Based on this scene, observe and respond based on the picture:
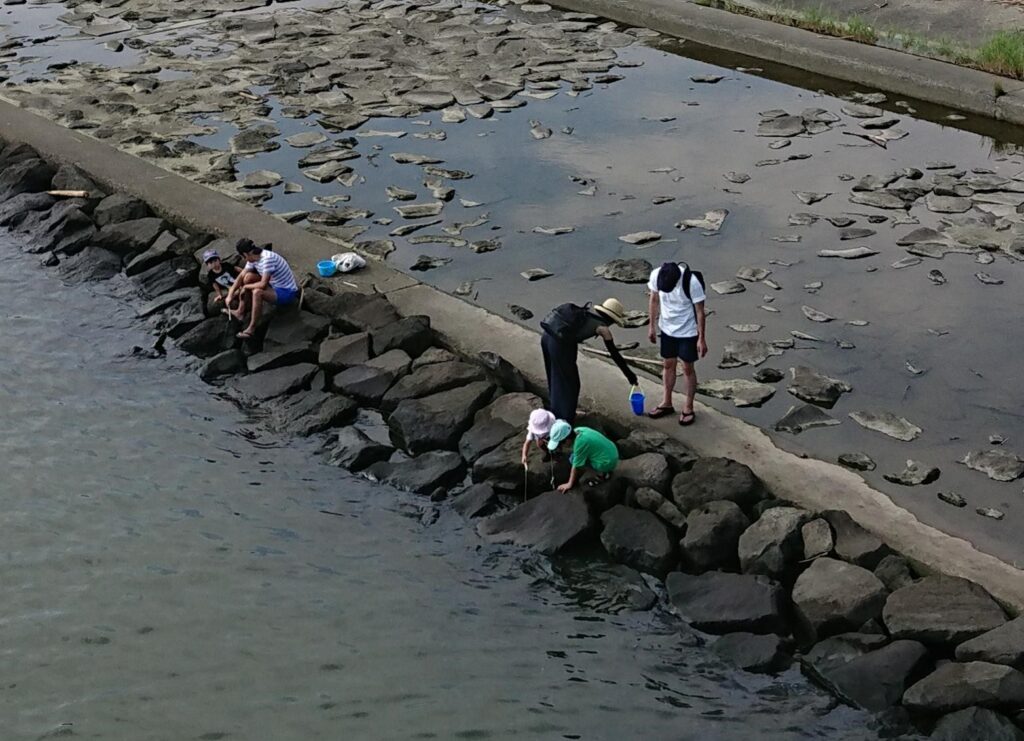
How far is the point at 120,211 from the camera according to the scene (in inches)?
552

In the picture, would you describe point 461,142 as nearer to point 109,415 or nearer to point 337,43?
point 337,43

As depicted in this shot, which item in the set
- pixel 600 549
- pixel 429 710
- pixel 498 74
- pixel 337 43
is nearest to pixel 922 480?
pixel 600 549

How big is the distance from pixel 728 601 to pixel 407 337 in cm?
409

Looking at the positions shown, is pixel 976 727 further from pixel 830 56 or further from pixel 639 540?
pixel 830 56

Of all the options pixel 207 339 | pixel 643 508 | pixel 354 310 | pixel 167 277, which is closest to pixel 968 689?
pixel 643 508

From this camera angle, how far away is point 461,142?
50.9ft

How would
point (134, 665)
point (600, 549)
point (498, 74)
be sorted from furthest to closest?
point (498, 74) < point (600, 549) < point (134, 665)

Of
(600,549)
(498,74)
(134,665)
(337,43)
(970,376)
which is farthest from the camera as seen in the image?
(337,43)

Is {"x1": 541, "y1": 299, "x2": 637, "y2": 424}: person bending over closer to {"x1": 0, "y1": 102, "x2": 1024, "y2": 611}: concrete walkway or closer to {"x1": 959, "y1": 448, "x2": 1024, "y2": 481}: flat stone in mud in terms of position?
{"x1": 0, "y1": 102, "x2": 1024, "y2": 611}: concrete walkway

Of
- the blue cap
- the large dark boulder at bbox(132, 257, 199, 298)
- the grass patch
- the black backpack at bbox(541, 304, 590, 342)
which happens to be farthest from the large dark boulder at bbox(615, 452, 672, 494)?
the grass patch

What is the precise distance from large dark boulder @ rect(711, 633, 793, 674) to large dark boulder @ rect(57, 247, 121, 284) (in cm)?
819

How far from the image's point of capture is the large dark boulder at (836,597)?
7.69 metres

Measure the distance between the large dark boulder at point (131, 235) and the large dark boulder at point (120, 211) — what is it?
0.23 meters

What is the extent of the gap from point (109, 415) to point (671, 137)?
761 centimetres
